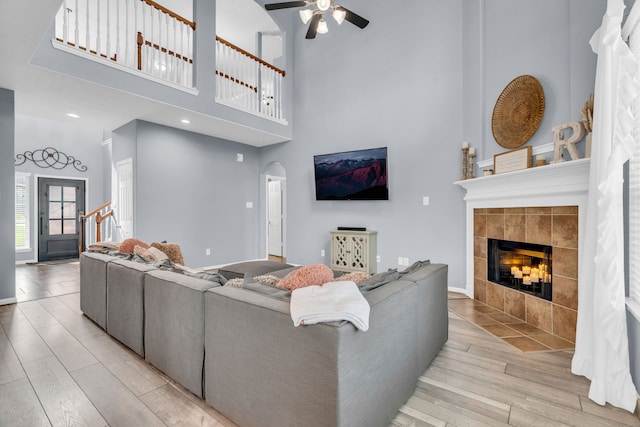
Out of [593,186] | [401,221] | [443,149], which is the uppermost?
[443,149]

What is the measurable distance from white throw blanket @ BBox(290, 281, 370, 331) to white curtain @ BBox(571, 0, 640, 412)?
59.7 inches

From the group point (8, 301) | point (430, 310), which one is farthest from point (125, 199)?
point (430, 310)

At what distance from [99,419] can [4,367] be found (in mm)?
1132

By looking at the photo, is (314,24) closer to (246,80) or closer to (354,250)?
(246,80)

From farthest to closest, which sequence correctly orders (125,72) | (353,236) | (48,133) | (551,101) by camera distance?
(48,133) < (353,236) < (125,72) < (551,101)

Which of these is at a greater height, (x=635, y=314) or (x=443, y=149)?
(x=443, y=149)

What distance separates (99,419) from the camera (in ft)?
5.10

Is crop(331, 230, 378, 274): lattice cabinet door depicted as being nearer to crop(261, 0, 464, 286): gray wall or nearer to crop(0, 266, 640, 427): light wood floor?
crop(261, 0, 464, 286): gray wall

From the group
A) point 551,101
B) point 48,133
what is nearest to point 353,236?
point 551,101

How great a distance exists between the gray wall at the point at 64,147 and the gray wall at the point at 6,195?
2.85 m

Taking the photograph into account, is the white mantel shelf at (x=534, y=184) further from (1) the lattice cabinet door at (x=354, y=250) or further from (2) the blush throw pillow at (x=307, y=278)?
(2) the blush throw pillow at (x=307, y=278)

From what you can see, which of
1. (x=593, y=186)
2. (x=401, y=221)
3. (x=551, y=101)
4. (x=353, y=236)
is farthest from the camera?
(x=353, y=236)

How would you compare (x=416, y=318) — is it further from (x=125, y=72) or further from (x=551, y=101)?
(x=125, y=72)

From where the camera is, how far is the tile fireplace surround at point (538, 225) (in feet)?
8.14
